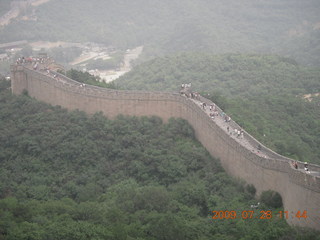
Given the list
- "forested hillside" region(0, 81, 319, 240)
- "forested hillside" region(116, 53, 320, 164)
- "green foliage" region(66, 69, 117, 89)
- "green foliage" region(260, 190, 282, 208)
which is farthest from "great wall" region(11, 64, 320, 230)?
"forested hillside" region(116, 53, 320, 164)

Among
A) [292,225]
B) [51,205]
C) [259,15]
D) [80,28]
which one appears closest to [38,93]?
[51,205]

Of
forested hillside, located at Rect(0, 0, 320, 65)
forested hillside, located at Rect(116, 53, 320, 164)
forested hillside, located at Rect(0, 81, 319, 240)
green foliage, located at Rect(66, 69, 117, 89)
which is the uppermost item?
forested hillside, located at Rect(0, 0, 320, 65)

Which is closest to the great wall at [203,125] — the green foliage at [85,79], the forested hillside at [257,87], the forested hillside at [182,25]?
the green foliage at [85,79]

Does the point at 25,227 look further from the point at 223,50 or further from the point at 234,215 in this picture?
the point at 223,50
